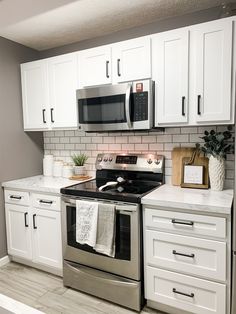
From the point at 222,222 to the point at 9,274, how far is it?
7.09 ft

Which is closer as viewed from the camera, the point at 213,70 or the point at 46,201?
the point at 213,70

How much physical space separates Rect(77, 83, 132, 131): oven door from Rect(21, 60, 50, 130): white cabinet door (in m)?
0.55

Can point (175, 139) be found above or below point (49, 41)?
below

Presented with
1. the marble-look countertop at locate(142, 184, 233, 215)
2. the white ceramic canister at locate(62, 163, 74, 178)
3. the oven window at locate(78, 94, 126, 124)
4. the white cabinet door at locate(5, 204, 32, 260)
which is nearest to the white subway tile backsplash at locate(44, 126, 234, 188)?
the white ceramic canister at locate(62, 163, 74, 178)

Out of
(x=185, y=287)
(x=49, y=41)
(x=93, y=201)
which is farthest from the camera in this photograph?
(x=49, y=41)

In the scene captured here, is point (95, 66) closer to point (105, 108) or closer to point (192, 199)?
→ point (105, 108)

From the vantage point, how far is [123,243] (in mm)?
1992

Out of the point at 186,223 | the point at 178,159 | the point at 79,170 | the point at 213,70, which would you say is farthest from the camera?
the point at 79,170

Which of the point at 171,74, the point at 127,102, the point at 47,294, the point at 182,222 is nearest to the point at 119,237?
the point at 182,222

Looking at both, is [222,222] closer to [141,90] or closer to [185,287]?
[185,287]

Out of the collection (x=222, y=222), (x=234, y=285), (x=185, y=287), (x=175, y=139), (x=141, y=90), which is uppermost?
(x=141, y=90)

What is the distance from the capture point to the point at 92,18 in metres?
2.30

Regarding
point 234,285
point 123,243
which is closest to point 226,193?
point 234,285

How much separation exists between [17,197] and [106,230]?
45.7 inches
